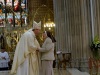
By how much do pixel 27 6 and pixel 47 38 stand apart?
749 inches

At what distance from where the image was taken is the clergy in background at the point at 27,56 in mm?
5867

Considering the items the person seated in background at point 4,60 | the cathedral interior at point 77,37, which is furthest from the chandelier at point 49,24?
the person seated in background at point 4,60

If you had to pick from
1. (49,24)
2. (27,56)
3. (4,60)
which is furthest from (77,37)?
(49,24)

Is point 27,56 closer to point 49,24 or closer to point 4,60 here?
point 4,60

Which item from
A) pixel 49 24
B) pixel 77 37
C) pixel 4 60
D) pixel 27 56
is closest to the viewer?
pixel 27 56

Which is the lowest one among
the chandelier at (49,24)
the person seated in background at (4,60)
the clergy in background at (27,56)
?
the person seated in background at (4,60)

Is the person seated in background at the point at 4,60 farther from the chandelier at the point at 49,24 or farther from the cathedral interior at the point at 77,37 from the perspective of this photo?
the chandelier at the point at 49,24

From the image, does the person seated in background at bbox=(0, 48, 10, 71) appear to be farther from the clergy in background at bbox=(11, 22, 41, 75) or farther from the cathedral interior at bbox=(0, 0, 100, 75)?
the clergy in background at bbox=(11, 22, 41, 75)

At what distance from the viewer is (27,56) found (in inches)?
233

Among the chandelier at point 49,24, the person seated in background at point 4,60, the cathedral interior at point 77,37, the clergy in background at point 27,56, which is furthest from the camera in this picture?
the chandelier at point 49,24

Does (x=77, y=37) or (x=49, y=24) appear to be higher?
(x=49, y=24)

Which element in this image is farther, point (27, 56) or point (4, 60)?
point (4, 60)

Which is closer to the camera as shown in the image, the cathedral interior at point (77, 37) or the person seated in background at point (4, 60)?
the cathedral interior at point (77, 37)

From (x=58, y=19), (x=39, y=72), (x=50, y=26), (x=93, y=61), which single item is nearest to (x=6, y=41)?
(x=50, y=26)
